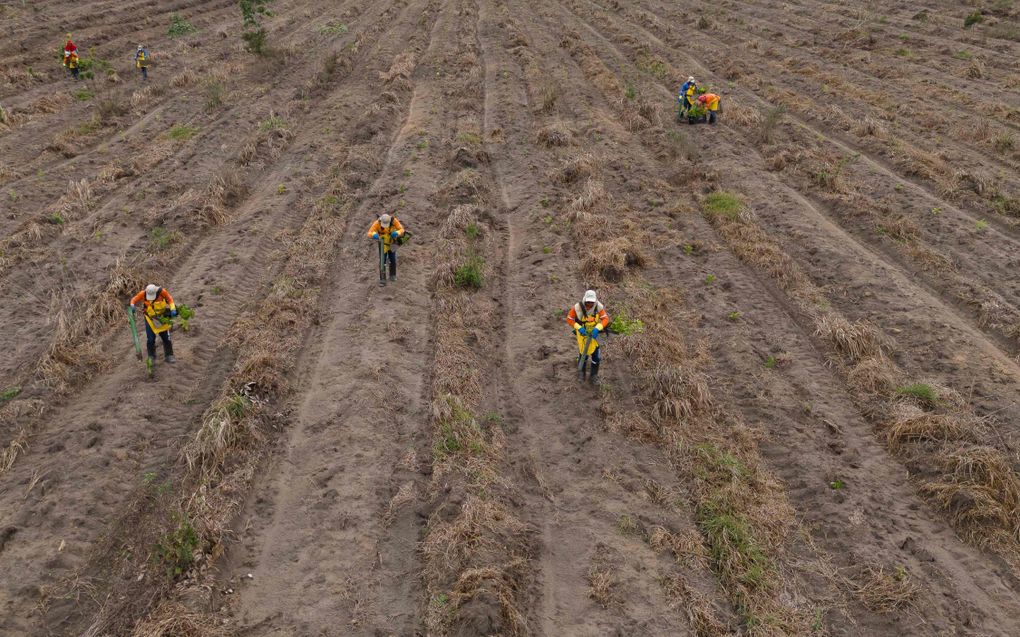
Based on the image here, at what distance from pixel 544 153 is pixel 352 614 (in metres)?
15.9

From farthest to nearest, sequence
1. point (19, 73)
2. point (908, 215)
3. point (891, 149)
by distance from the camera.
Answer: point (19, 73)
point (891, 149)
point (908, 215)

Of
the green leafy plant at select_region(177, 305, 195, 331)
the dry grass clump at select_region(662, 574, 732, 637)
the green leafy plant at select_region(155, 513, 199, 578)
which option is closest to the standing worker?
the green leafy plant at select_region(177, 305, 195, 331)

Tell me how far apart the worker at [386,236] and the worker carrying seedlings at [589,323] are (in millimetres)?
4800

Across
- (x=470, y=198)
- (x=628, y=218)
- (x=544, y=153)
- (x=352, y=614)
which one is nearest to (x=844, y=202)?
(x=628, y=218)

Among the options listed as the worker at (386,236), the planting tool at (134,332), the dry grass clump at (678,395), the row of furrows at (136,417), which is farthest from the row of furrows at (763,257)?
the planting tool at (134,332)

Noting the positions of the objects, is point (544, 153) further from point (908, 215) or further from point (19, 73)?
point (19, 73)

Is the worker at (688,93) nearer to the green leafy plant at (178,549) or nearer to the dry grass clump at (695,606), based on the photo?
the dry grass clump at (695,606)

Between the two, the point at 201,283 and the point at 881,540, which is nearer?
the point at 881,540

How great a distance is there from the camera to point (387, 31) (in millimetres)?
34500

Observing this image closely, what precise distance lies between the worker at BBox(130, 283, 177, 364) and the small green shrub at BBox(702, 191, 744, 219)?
43.7 ft

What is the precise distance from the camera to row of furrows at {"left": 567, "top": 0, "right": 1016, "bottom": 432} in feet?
40.6

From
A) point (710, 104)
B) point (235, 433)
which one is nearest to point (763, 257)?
point (710, 104)

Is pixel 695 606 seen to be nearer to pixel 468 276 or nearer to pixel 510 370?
pixel 510 370

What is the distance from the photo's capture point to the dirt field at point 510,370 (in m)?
7.82
